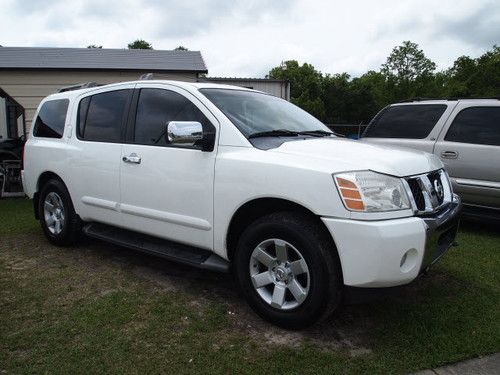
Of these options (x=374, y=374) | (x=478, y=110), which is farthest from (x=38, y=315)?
A: (x=478, y=110)

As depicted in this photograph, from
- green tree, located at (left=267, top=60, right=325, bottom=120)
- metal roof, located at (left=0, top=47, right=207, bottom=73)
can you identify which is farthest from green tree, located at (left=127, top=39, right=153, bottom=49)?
metal roof, located at (left=0, top=47, right=207, bottom=73)

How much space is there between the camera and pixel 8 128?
13805 mm

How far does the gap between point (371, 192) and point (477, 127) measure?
3.86 m

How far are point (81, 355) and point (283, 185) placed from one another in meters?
1.66

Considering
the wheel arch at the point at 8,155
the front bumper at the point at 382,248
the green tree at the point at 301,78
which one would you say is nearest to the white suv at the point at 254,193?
the front bumper at the point at 382,248

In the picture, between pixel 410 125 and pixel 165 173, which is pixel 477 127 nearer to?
pixel 410 125

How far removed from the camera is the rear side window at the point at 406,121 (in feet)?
20.6

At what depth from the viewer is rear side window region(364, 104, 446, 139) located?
627 cm

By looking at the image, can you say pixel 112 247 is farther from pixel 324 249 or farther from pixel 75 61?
pixel 75 61

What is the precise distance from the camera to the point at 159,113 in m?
4.00

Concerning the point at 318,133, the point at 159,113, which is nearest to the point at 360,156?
the point at 318,133

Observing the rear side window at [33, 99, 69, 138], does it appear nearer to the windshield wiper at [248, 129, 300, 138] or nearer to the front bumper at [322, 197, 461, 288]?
the windshield wiper at [248, 129, 300, 138]

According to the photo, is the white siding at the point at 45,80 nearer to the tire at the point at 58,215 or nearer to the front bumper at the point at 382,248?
the tire at the point at 58,215

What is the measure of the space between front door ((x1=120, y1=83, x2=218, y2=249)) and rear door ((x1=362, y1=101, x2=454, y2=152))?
3.44 metres
